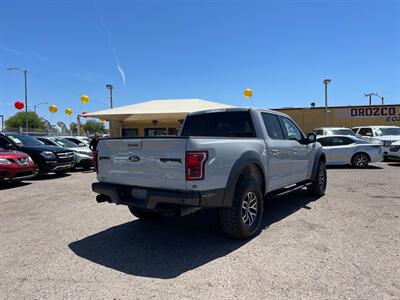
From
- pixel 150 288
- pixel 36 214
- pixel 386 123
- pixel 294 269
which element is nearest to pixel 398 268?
pixel 294 269

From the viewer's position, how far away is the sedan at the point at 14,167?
9.54m

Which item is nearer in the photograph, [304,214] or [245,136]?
[245,136]

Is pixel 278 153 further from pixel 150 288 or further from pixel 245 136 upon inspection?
pixel 150 288

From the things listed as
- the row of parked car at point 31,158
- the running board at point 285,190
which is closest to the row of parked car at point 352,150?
the running board at point 285,190

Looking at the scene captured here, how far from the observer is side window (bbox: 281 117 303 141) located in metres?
6.50

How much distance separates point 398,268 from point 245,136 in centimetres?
273

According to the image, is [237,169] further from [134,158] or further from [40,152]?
[40,152]

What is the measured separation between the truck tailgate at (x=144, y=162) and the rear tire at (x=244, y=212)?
0.86 meters

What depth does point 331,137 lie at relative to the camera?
14.4 meters

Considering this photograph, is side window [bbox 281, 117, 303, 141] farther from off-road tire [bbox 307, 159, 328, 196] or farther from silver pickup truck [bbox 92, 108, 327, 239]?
off-road tire [bbox 307, 159, 328, 196]

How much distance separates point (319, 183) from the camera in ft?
25.2

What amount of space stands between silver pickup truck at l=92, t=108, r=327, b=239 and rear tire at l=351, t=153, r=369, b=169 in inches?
365

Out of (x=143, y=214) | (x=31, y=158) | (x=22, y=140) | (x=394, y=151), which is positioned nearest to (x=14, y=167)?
(x=31, y=158)

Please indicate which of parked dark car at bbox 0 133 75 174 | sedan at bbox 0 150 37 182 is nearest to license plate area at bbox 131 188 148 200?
sedan at bbox 0 150 37 182
